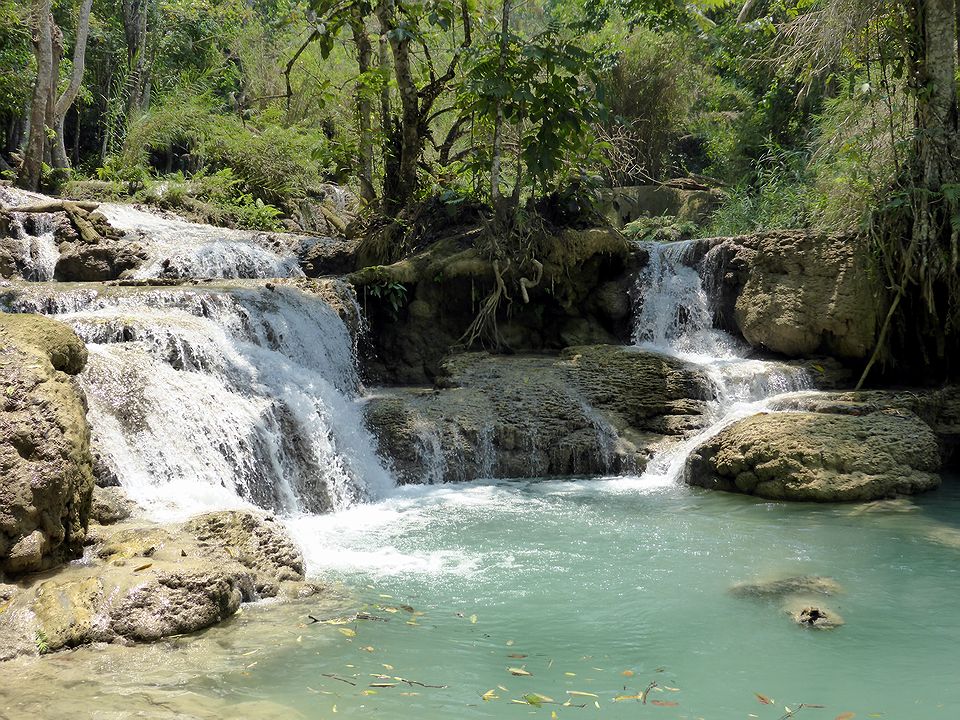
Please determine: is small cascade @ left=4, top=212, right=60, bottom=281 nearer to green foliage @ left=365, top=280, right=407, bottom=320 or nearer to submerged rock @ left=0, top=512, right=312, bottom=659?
green foliage @ left=365, top=280, right=407, bottom=320

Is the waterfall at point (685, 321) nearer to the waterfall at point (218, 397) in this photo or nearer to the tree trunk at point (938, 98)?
the tree trunk at point (938, 98)

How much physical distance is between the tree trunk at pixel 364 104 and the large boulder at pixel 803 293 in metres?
5.39

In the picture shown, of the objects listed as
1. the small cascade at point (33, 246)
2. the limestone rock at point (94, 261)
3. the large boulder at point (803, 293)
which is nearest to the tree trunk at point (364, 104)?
the limestone rock at point (94, 261)

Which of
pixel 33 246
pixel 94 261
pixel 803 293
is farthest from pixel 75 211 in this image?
pixel 803 293

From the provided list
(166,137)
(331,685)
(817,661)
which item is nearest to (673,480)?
(817,661)

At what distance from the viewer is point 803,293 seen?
11242 millimetres

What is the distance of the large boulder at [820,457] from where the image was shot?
326 inches

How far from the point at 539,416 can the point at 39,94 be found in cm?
966

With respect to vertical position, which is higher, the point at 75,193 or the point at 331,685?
the point at 75,193

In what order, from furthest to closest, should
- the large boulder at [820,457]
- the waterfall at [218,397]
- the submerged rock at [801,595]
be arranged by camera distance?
the large boulder at [820,457] → the waterfall at [218,397] → the submerged rock at [801,595]

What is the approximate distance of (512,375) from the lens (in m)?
10.5

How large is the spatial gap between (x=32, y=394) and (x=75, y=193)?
1118cm

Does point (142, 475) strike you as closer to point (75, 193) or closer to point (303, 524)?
point (303, 524)

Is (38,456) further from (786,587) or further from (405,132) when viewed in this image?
(405,132)
